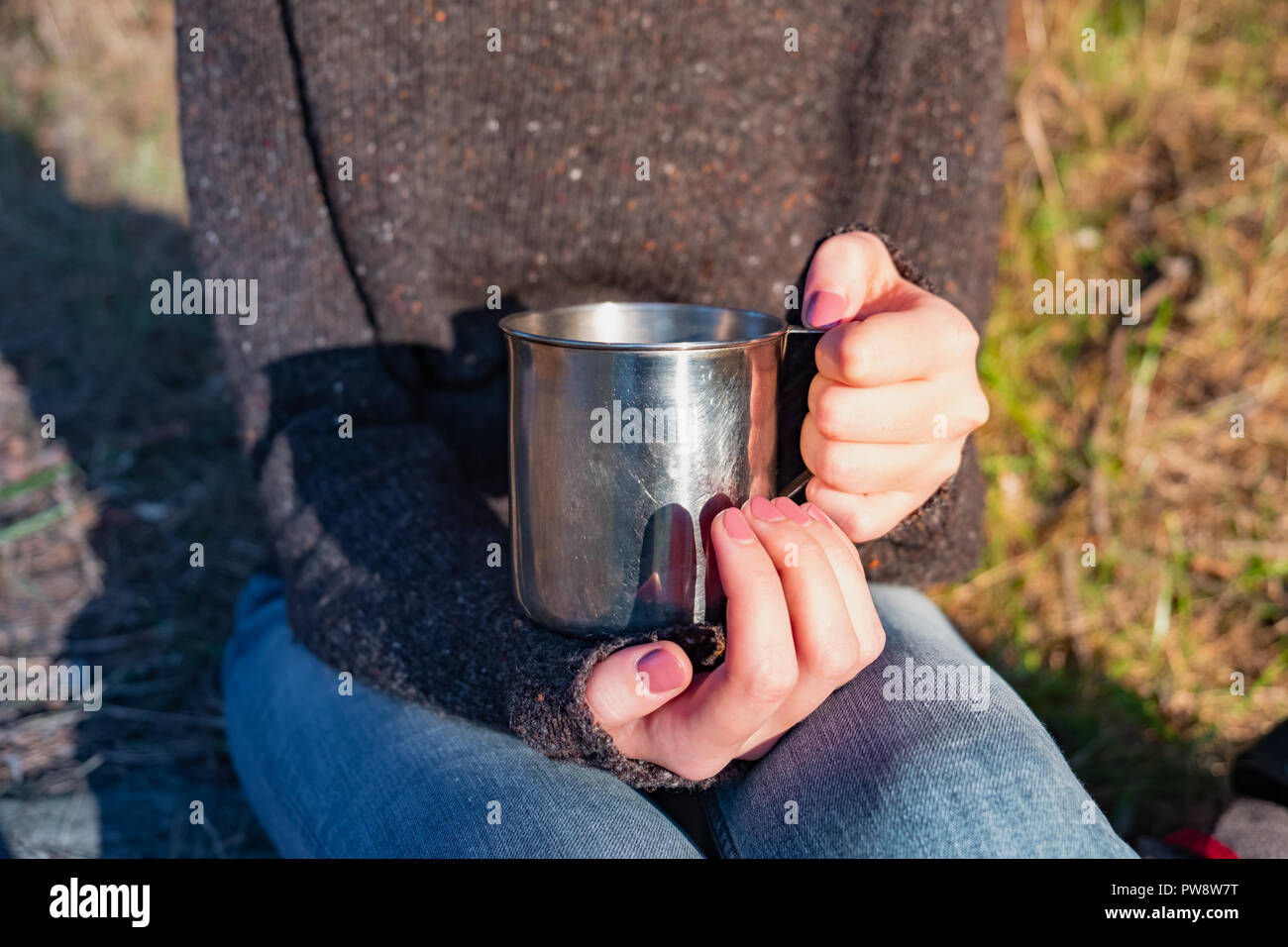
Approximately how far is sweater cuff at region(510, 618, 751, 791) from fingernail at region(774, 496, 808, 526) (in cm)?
12

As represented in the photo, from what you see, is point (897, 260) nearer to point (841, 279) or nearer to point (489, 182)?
point (841, 279)

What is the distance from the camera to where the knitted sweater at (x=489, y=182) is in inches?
47.3

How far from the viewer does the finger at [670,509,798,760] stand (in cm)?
78

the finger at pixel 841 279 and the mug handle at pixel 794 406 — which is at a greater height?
the finger at pixel 841 279

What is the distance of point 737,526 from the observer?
0.80m

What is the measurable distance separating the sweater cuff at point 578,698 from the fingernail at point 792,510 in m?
0.12

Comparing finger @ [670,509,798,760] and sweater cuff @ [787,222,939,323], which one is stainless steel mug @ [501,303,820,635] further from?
sweater cuff @ [787,222,939,323]

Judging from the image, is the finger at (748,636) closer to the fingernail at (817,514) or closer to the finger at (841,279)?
the fingernail at (817,514)

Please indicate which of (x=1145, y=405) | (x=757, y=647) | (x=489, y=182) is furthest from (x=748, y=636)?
(x=1145, y=405)

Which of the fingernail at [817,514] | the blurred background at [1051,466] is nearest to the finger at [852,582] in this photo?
the fingernail at [817,514]
